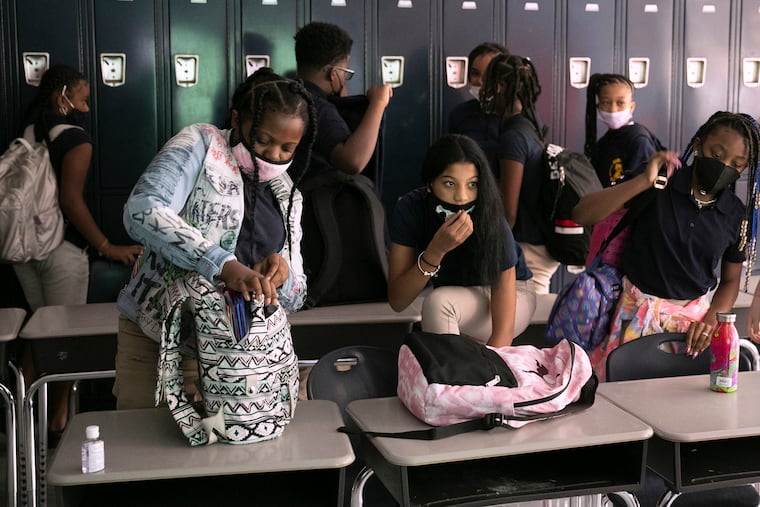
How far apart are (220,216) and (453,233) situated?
0.85m

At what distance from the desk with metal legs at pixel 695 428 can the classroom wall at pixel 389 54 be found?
9.21ft

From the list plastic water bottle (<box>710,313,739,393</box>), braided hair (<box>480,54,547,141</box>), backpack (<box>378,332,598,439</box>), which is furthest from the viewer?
braided hair (<box>480,54,547,141</box>)

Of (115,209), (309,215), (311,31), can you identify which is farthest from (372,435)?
(115,209)

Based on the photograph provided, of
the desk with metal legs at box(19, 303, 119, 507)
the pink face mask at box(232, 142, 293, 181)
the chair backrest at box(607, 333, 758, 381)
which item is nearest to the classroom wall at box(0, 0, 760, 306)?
the desk with metal legs at box(19, 303, 119, 507)

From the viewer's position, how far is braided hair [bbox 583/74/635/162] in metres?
4.71

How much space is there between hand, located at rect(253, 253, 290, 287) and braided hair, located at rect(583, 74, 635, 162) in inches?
118

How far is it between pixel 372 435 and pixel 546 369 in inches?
20.3

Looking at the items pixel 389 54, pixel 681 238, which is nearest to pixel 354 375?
pixel 681 238

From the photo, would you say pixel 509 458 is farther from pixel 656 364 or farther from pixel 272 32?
pixel 272 32

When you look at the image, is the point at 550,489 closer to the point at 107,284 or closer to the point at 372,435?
the point at 372,435

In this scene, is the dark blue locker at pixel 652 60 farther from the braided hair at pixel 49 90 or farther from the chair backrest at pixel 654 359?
the braided hair at pixel 49 90

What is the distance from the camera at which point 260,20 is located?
4875mm

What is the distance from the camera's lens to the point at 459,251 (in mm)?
3066

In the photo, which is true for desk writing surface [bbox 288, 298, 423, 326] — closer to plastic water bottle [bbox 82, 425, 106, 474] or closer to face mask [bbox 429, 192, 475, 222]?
face mask [bbox 429, 192, 475, 222]
